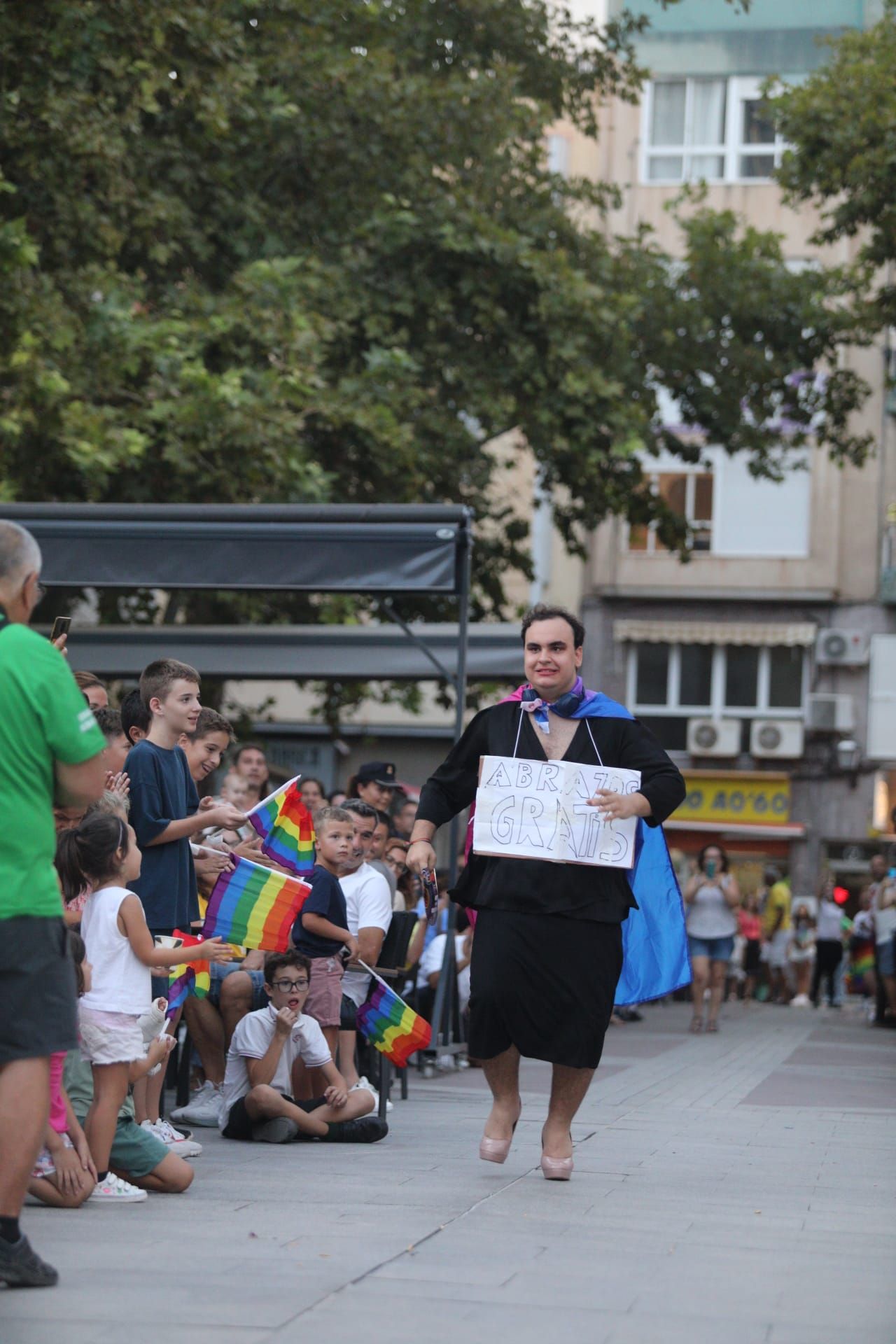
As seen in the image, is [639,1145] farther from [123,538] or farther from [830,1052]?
[830,1052]

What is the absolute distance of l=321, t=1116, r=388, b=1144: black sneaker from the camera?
26.4ft

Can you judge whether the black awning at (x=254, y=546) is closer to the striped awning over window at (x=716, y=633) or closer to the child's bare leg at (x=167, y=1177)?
the child's bare leg at (x=167, y=1177)

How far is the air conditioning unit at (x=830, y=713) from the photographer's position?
36.2 meters

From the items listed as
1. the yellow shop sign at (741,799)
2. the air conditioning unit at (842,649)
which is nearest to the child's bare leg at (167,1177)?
the yellow shop sign at (741,799)

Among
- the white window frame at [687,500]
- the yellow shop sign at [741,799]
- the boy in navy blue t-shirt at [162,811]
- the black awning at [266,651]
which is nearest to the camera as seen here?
the boy in navy blue t-shirt at [162,811]

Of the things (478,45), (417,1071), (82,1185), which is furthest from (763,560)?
(82,1185)

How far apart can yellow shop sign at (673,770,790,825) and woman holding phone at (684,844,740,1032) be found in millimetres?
17881

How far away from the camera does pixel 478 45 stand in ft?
68.5

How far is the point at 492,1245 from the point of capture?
17.8 feet

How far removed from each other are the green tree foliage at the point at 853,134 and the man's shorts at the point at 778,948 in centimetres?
1151

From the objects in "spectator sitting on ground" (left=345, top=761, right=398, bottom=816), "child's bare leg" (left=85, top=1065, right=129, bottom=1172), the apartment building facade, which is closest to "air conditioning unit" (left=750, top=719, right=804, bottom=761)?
the apartment building facade

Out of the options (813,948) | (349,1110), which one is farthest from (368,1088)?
(813,948)

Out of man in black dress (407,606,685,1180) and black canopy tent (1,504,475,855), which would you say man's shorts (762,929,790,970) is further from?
man in black dress (407,606,685,1180)

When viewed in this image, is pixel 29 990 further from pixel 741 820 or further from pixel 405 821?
pixel 741 820
